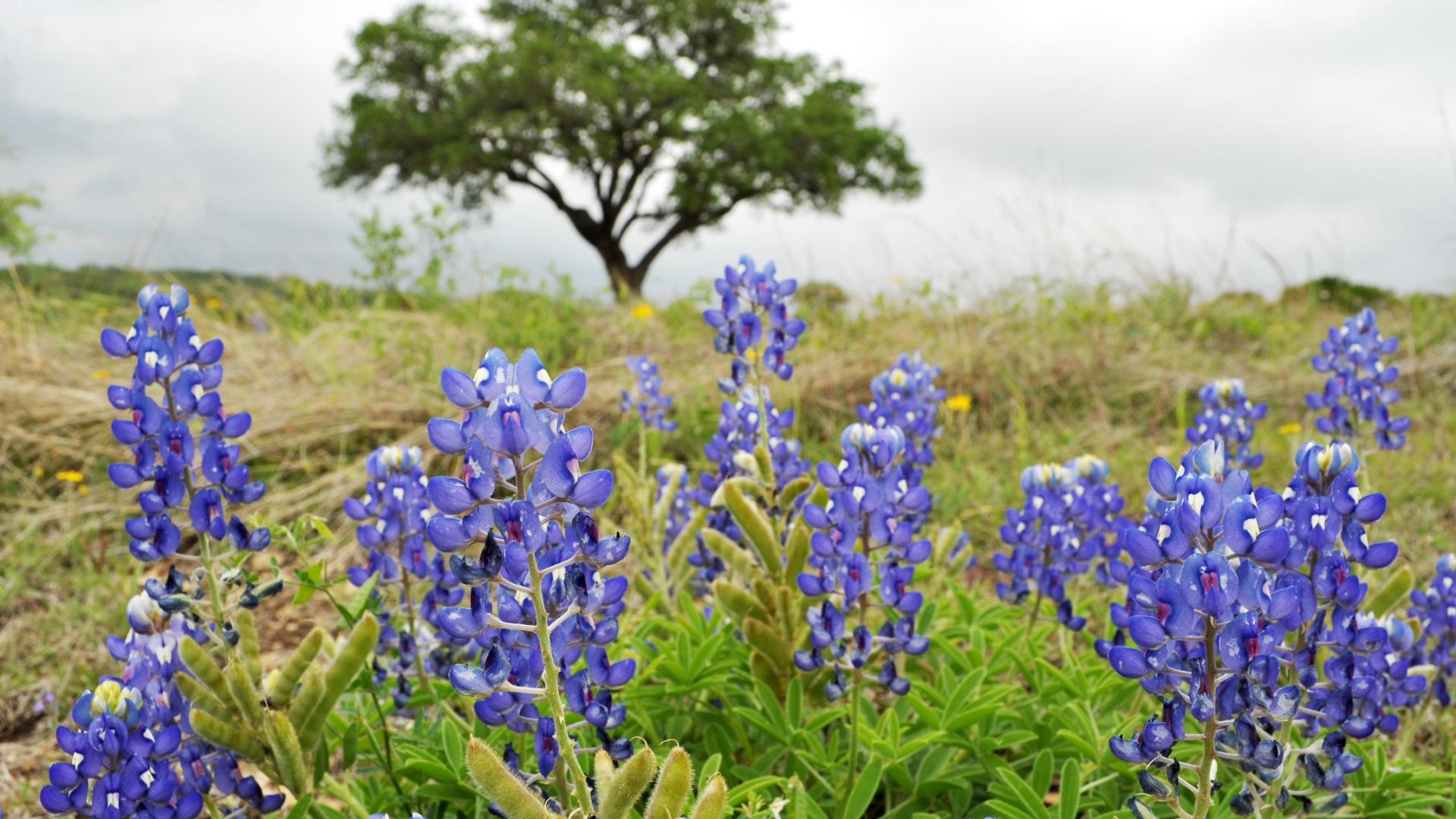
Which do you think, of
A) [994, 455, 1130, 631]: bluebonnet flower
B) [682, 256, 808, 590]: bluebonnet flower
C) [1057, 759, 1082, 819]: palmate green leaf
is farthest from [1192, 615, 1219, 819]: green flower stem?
[682, 256, 808, 590]: bluebonnet flower

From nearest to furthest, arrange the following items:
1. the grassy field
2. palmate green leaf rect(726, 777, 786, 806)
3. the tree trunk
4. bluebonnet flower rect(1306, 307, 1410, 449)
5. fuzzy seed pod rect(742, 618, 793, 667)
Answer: palmate green leaf rect(726, 777, 786, 806), fuzzy seed pod rect(742, 618, 793, 667), bluebonnet flower rect(1306, 307, 1410, 449), the grassy field, the tree trunk

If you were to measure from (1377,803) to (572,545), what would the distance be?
6.85 feet

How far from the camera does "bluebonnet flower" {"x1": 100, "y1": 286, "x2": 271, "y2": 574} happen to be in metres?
2.19

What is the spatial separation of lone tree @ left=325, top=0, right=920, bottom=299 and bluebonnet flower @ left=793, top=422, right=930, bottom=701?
25.4 m

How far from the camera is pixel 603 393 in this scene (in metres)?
6.77

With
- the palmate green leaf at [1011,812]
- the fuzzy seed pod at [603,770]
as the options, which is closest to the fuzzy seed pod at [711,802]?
the fuzzy seed pod at [603,770]

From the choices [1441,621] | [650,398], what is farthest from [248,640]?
[1441,621]

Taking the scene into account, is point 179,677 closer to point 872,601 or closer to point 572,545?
point 572,545

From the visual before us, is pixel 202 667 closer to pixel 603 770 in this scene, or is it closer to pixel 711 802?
pixel 603 770

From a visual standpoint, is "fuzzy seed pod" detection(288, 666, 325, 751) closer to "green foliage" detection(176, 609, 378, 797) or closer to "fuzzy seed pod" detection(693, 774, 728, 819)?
"green foliage" detection(176, 609, 378, 797)

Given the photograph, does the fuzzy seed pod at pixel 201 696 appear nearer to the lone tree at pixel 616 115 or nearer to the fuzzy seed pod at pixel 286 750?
the fuzzy seed pod at pixel 286 750

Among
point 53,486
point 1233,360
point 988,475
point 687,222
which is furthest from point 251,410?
point 687,222

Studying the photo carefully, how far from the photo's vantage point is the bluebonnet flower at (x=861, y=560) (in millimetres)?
2133

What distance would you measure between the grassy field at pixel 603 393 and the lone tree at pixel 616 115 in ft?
58.5
